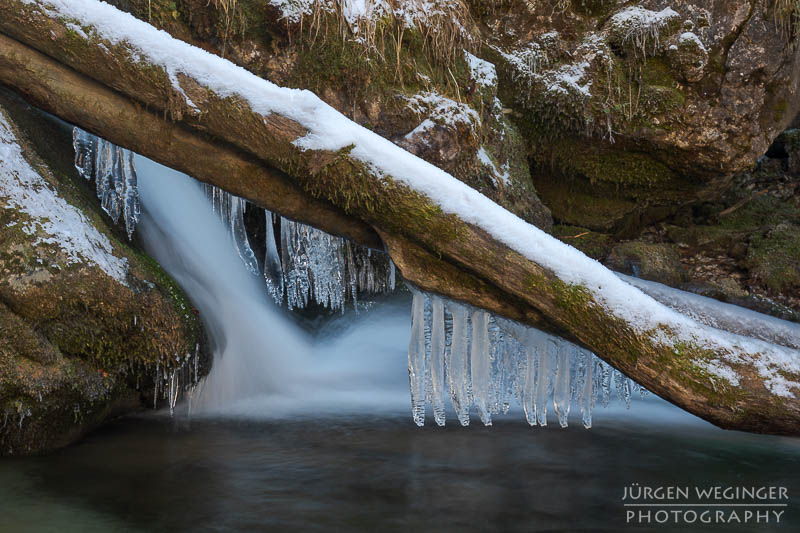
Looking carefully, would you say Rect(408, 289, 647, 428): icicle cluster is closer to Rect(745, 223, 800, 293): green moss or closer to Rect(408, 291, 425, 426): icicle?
Rect(408, 291, 425, 426): icicle

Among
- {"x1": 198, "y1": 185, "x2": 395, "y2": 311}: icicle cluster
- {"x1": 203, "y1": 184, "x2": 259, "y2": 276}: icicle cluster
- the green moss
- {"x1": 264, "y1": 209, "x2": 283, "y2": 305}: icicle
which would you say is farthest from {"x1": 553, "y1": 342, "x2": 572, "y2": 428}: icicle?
the green moss

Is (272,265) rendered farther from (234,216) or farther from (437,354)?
(437,354)

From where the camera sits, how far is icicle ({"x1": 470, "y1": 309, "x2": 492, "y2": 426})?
362 centimetres

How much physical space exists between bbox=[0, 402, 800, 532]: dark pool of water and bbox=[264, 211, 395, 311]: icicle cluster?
49.5 inches

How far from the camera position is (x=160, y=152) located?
11.0 ft

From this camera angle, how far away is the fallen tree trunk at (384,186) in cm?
295

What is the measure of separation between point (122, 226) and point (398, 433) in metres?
2.68

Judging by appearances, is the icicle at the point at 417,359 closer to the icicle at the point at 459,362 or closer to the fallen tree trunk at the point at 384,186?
the icicle at the point at 459,362

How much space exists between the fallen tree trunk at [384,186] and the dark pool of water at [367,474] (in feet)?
2.84

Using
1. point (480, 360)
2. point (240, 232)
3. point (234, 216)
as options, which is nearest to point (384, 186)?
point (480, 360)

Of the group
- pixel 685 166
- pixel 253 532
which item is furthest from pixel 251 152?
pixel 685 166

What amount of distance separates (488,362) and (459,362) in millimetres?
191

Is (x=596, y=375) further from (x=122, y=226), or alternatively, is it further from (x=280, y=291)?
(x=122, y=226)

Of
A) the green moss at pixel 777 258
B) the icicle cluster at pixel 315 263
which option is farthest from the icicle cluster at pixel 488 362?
the green moss at pixel 777 258
